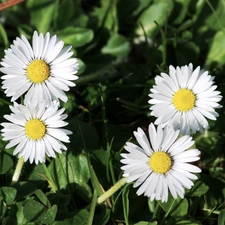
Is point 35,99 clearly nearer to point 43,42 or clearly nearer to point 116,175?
point 43,42

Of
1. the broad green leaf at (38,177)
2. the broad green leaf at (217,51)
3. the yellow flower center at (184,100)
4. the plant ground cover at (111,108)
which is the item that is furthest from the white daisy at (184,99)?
the broad green leaf at (217,51)

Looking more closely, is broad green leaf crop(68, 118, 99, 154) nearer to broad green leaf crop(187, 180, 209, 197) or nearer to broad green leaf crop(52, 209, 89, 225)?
broad green leaf crop(52, 209, 89, 225)

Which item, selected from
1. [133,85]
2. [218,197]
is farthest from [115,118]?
[218,197]

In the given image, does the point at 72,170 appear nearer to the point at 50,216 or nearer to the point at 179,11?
the point at 50,216

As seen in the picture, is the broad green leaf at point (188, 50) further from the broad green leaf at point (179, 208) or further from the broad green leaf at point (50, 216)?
the broad green leaf at point (50, 216)

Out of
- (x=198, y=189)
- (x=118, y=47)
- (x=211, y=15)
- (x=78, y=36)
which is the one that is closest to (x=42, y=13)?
(x=78, y=36)
